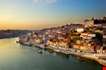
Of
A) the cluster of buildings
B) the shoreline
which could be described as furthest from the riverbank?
the cluster of buildings

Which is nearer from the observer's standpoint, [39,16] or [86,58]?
[39,16]

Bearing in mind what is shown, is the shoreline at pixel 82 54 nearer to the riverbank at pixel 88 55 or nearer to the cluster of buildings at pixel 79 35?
the riverbank at pixel 88 55

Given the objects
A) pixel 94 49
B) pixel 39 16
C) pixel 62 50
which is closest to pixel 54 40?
pixel 62 50

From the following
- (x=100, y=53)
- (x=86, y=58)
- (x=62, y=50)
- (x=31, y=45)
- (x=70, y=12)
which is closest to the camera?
(x=70, y=12)

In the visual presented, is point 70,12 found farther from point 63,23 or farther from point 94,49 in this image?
point 94,49

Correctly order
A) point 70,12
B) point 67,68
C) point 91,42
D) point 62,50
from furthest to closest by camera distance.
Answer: point 62,50 → point 91,42 → point 67,68 → point 70,12

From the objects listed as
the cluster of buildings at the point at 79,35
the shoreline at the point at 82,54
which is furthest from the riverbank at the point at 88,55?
the cluster of buildings at the point at 79,35

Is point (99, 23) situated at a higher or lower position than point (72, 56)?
higher

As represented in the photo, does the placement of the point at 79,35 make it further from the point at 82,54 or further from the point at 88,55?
the point at 88,55

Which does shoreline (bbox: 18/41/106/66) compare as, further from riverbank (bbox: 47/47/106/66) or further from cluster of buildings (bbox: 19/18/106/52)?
cluster of buildings (bbox: 19/18/106/52)
